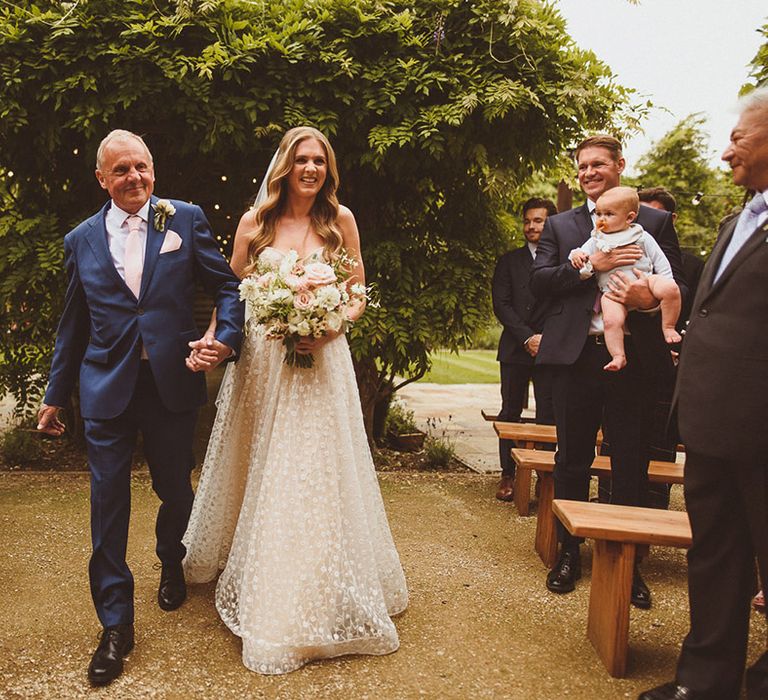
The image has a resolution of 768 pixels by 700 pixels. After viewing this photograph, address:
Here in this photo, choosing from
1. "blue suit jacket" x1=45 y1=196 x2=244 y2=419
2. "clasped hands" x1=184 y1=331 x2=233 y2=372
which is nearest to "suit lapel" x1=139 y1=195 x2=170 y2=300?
"blue suit jacket" x1=45 y1=196 x2=244 y2=419

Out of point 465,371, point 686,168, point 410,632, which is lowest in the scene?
point 465,371

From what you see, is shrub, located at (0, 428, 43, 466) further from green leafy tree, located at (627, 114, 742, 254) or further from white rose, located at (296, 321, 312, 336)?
green leafy tree, located at (627, 114, 742, 254)

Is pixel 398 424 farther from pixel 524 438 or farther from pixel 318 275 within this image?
pixel 318 275

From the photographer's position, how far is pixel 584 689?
2.98 metres

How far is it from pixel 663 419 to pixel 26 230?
5.45 meters

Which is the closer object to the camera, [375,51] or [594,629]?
[594,629]

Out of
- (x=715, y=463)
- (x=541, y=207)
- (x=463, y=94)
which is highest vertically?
(x=463, y=94)

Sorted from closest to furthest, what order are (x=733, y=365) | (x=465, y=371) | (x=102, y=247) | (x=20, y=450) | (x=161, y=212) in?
1. (x=733, y=365)
2. (x=102, y=247)
3. (x=161, y=212)
4. (x=20, y=450)
5. (x=465, y=371)

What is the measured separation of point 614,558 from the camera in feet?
10.4

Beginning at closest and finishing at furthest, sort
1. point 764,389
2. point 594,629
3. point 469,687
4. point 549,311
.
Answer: point 764,389, point 469,687, point 594,629, point 549,311

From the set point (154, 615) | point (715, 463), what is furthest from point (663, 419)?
point (154, 615)

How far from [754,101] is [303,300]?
197 centimetres

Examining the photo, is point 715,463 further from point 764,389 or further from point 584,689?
point 584,689

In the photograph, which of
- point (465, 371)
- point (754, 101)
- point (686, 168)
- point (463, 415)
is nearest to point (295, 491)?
point (754, 101)
